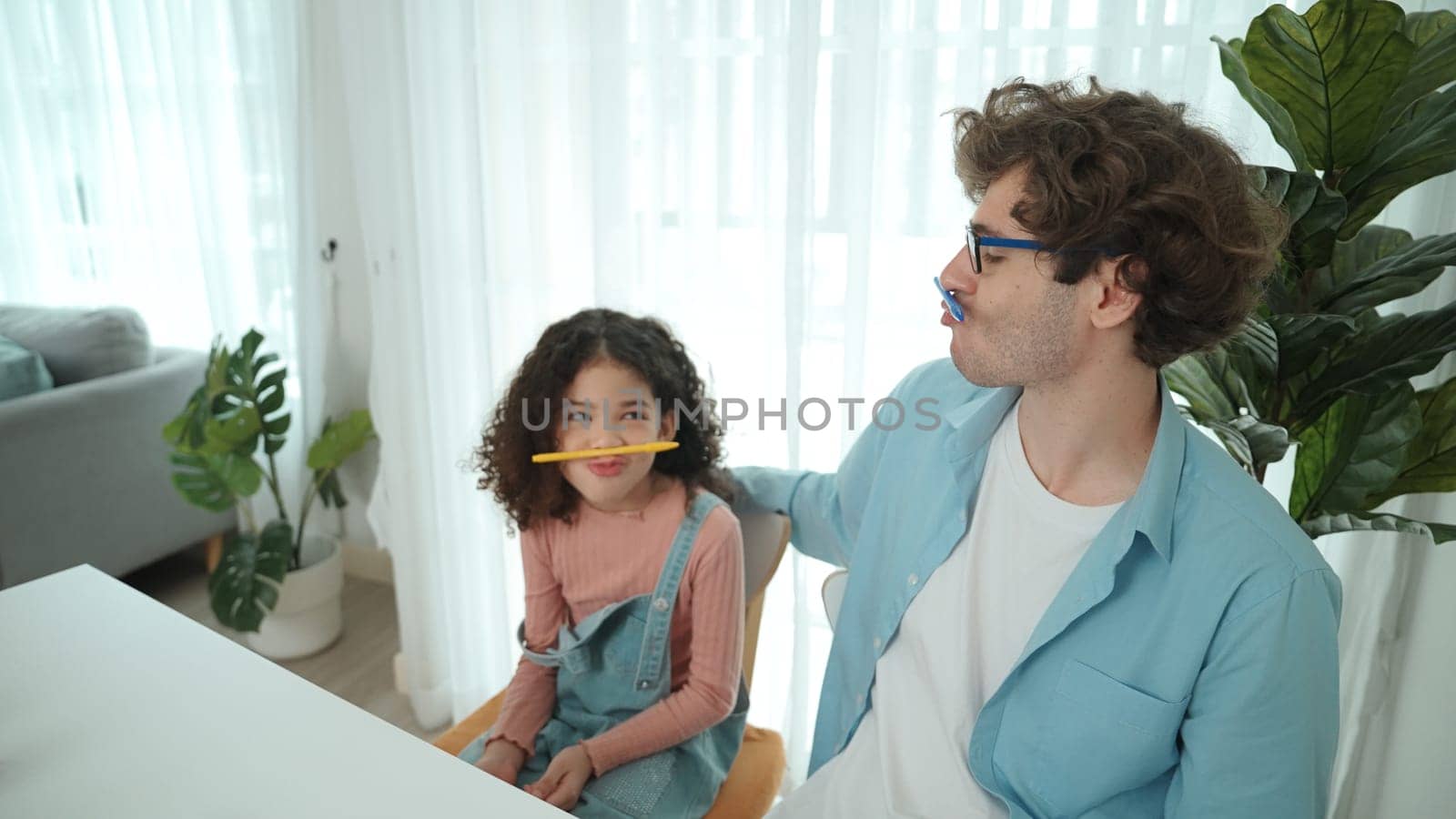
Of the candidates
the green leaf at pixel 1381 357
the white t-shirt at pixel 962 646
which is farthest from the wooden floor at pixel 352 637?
the green leaf at pixel 1381 357

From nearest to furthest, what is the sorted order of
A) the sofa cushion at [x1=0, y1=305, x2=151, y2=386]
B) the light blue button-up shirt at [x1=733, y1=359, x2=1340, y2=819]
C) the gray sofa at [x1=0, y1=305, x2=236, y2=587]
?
the light blue button-up shirt at [x1=733, y1=359, x2=1340, y2=819] < the gray sofa at [x1=0, y1=305, x2=236, y2=587] < the sofa cushion at [x1=0, y1=305, x2=151, y2=386]

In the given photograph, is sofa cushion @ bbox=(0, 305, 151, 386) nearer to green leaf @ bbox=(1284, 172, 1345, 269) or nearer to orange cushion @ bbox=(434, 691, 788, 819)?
orange cushion @ bbox=(434, 691, 788, 819)

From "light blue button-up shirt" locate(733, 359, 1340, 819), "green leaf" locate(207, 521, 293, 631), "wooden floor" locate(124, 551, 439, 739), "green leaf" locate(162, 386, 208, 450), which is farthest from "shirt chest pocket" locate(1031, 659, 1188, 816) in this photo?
"green leaf" locate(162, 386, 208, 450)

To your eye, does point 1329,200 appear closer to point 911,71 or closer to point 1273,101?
point 1273,101

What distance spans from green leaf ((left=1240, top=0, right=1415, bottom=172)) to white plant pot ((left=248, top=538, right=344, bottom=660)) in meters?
2.39

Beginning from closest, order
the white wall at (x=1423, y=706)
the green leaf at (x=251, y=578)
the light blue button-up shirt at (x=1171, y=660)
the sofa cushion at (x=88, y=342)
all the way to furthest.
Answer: the light blue button-up shirt at (x=1171, y=660) < the white wall at (x=1423, y=706) < the green leaf at (x=251, y=578) < the sofa cushion at (x=88, y=342)

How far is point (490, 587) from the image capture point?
85.5 inches

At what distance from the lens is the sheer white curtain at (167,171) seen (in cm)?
236

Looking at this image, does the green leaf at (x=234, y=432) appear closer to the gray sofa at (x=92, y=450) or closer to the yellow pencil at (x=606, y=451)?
the gray sofa at (x=92, y=450)

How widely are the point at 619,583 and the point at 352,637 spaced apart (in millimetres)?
1634

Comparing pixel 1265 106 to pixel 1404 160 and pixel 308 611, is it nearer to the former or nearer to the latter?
pixel 1404 160

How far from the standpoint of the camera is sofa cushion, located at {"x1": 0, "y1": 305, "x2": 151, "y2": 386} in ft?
8.80

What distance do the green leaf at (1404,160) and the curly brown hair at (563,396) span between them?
0.90 meters

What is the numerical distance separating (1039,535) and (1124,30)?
80 cm
